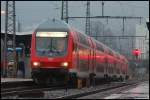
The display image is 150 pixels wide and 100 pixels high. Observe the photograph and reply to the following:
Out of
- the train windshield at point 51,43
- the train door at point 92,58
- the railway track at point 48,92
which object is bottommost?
the railway track at point 48,92

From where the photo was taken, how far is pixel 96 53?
1532 inches

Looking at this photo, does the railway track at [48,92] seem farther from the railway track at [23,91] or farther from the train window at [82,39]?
the train window at [82,39]

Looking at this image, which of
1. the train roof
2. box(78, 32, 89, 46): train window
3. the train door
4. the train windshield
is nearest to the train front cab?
the train windshield

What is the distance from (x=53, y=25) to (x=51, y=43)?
54.6 inches

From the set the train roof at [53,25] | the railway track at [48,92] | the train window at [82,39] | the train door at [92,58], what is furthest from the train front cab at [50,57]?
the train door at [92,58]

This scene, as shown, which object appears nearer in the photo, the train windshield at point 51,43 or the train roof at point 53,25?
the train windshield at point 51,43

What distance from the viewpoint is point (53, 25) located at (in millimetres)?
30844

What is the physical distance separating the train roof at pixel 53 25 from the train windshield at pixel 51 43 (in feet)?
1.32

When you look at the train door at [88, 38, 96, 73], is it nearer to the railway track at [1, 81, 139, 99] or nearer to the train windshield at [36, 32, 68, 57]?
the railway track at [1, 81, 139, 99]

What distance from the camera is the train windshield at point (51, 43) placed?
29609mm

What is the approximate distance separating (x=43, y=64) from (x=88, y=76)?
6211 mm

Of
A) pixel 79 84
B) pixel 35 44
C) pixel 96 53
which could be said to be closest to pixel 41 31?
pixel 35 44

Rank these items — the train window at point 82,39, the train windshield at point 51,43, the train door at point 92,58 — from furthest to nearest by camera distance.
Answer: the train door at point 92,58 → the train window at point 82,39 → the train windshield at point 51,43

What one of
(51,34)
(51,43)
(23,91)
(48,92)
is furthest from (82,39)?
(48,92)
